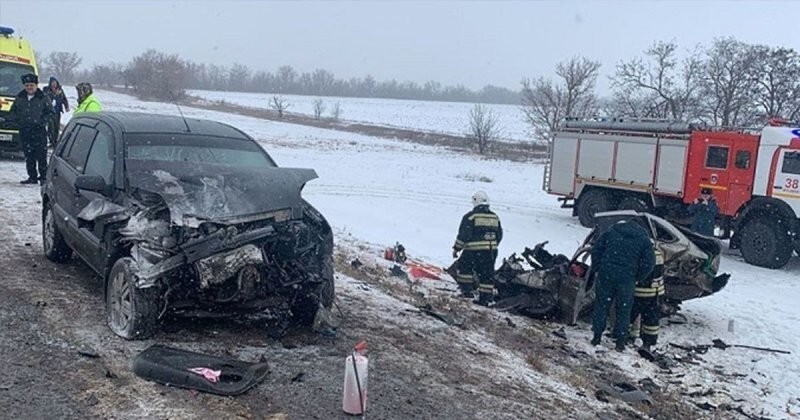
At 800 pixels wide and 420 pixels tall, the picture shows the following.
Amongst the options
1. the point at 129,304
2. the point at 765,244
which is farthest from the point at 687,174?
the point at 129,304

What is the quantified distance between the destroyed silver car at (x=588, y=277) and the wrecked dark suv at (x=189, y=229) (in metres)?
3.57

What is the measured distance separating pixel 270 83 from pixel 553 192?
13004 centimetres

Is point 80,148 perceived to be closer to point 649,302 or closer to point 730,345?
point 649,302

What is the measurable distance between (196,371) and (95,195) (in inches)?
90.3

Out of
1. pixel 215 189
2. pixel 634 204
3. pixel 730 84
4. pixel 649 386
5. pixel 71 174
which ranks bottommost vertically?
pixel 649 386

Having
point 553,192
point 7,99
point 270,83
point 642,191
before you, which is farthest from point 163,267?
point 270,83

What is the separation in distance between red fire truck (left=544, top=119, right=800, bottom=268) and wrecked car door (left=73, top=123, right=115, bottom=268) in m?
12.4

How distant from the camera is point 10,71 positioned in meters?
16.1

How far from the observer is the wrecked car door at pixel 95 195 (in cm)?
607

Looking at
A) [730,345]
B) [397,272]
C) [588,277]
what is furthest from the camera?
[397,272]

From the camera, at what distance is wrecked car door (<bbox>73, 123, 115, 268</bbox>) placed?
607cm

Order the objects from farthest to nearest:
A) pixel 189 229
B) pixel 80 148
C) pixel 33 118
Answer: pixel 33 118, pixel 80 148, pixel 189 229

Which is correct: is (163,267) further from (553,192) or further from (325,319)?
(553,192)

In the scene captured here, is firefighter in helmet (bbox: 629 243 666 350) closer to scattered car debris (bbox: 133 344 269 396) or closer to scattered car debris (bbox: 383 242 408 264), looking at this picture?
scattered car debris (bbox: 383 242 408 264)
